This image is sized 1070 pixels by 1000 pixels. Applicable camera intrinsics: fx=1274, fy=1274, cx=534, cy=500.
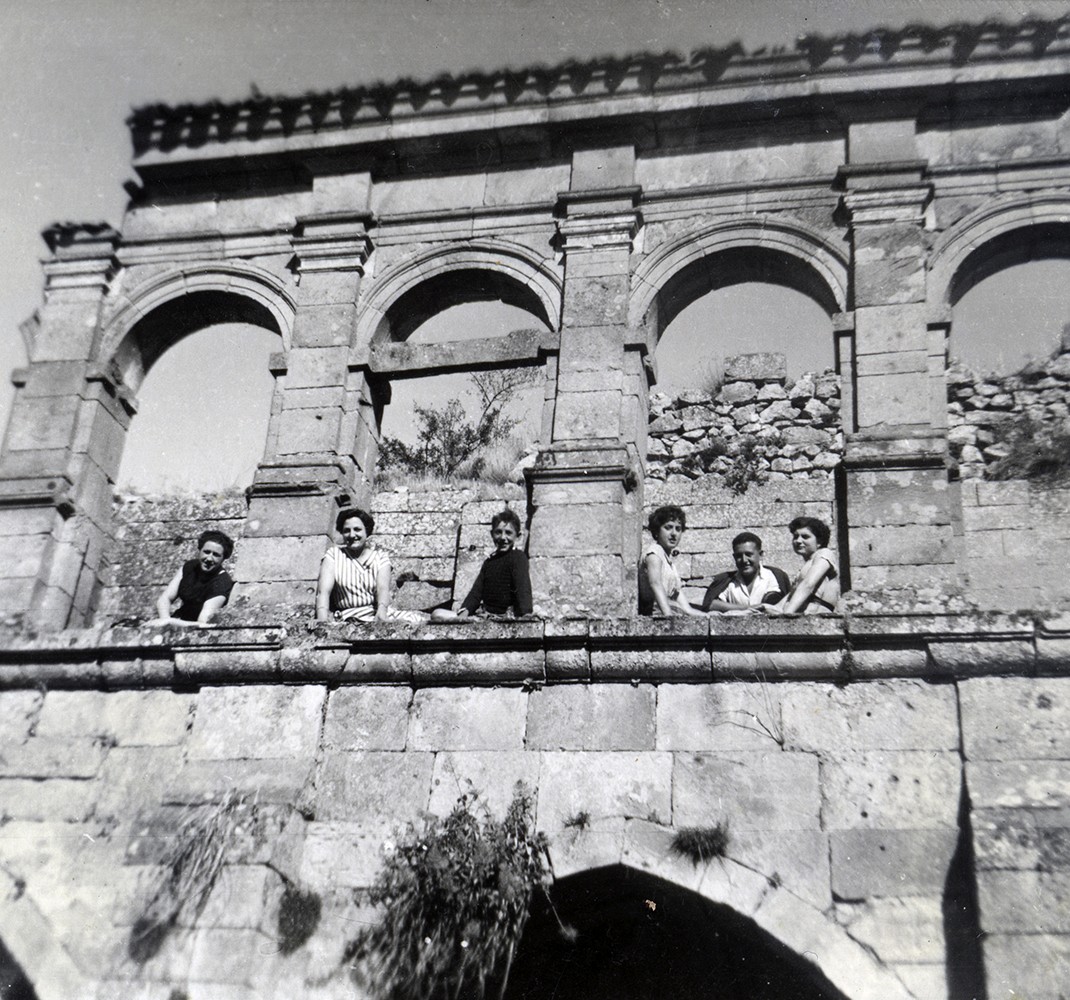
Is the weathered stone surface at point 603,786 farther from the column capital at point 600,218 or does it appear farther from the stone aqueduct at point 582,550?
the column capital at point 600,218

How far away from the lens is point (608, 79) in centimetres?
959

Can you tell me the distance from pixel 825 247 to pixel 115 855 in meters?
6.07

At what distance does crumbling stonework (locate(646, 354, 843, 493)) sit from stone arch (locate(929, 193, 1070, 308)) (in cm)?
152

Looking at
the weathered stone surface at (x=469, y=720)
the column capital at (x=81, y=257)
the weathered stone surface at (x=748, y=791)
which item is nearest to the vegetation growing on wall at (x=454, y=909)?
the weathered stone surface at (x=469, y=720)

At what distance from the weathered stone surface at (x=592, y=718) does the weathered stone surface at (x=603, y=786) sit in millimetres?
72

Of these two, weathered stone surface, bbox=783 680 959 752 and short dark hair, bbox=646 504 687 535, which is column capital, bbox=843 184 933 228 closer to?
short dark hair, bbox=646 504 687 535

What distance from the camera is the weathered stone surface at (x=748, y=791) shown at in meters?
6.77

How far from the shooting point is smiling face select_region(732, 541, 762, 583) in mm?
7848

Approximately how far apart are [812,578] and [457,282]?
3.70m

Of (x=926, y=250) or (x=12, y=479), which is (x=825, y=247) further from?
(x=12, y=479)

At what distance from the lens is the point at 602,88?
9.60 meters

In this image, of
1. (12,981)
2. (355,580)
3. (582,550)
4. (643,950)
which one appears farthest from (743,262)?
(12,981)

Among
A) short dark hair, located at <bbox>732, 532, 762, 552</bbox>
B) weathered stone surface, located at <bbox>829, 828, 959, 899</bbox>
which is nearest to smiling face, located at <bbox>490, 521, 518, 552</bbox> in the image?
short dark hair, located at <bbox>732, 532, 762, 552</bbox>

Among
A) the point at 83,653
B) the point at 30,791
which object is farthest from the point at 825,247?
the point at 30,791
